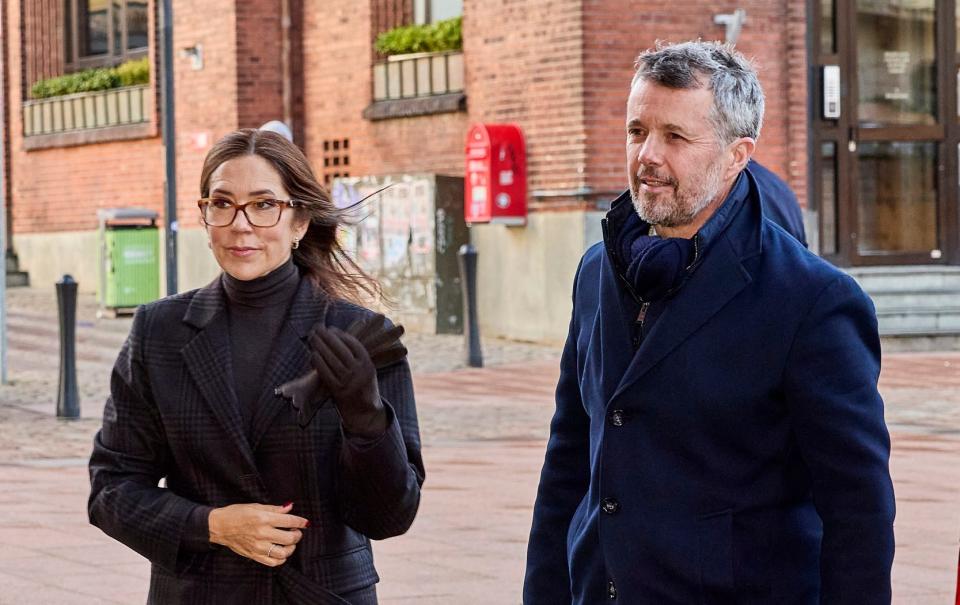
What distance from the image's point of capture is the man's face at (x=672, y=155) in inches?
114

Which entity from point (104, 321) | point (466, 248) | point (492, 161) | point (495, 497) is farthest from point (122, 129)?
point (495, 497)

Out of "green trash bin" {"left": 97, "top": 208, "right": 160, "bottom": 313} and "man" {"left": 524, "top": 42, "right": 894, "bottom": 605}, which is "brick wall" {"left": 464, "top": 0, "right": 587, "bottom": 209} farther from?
"man" {"left": 524, "top": 42, "right": 894, "bottom": 605}

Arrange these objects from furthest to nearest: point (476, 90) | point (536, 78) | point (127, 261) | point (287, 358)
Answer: point (127, 261) → point (476, 90) → point (536, 78) → point (287, 358)

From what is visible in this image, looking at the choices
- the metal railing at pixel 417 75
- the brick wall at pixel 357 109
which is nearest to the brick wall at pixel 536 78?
the metal railing at pixel 417 75

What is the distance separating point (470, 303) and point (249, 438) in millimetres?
12120

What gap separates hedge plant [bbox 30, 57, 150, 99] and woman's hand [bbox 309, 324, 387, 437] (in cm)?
2242

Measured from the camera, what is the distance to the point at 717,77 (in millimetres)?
→ 2893

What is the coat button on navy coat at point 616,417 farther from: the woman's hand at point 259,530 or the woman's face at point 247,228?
the woman's face at point 247,228

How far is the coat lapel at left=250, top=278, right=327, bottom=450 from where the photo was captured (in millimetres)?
3188

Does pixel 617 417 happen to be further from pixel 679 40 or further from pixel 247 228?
pixel 679 40

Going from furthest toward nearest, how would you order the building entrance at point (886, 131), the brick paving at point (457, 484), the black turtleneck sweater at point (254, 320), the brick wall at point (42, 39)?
the brick wall at point (42, 39) → the building entrance at point (886, 131) → the brick paving at point (457, 484) → the black turtleneck sweater at point (254, 320)

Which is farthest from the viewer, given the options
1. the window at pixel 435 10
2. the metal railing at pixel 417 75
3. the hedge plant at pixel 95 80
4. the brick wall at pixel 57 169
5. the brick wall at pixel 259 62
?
the hedge plant at pixel 95 80

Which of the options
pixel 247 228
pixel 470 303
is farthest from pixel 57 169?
pixel 247 228

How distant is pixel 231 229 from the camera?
326 cm
